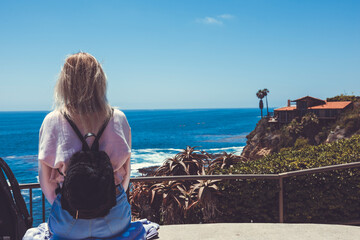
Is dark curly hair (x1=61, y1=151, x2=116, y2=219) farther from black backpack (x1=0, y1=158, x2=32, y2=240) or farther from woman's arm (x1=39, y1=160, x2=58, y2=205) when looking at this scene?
black backpack (x1=0, y1=158, x2=32, y2=240)

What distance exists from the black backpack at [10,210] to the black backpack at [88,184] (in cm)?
65

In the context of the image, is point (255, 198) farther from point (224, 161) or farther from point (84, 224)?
point (84, 224)

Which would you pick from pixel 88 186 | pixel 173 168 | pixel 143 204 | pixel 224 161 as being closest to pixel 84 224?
pixel 88 186

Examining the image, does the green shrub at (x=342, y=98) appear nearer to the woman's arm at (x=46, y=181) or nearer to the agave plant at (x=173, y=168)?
the agave plant at (x=173, y=168)

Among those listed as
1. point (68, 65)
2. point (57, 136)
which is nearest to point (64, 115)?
point (57, 136)

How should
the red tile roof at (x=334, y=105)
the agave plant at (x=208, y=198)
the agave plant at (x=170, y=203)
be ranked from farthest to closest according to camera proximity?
the red tile roof at (x=334, y=105) → the agave plant at (x=170, y=203) → the agave plant at (x=208, y=198)

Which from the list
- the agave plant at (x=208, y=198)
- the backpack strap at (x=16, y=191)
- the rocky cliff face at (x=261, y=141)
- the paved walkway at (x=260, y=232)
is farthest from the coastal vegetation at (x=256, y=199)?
the rocky cliff face at (x=261, y=141)

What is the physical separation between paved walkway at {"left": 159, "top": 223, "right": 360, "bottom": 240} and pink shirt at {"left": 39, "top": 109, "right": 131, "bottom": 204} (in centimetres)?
227

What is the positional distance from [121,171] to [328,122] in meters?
58.1

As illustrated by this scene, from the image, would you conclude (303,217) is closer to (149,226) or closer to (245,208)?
(245,208)

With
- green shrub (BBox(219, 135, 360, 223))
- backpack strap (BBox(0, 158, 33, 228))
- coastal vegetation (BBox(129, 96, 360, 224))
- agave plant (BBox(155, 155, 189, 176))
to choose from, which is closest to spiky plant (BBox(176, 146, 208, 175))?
agave plant (BBox(155, 155, 189, 176))

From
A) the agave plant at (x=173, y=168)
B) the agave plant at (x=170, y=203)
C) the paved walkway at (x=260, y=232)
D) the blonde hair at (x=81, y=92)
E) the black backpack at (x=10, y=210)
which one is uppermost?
the blonde hair at (x=81, y=92)

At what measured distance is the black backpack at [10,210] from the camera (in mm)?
2330

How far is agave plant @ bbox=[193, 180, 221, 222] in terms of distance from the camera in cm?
466
